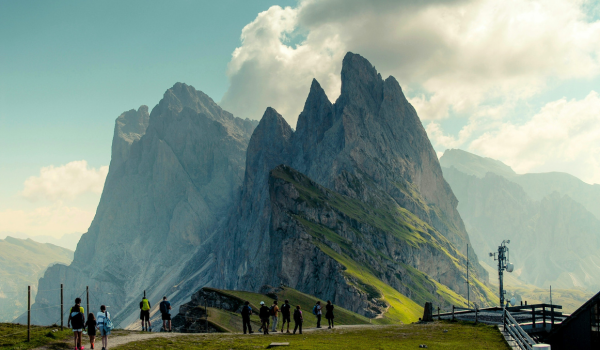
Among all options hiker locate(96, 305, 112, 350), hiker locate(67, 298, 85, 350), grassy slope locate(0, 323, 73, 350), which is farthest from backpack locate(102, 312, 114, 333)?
grassy slope locate(0, 323, 73, 350)

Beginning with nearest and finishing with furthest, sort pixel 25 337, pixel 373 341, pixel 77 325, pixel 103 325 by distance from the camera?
pixel 77 325 < pixel 103 325 < pixel 25 337 < pixel 373 341

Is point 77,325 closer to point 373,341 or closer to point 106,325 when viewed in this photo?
point 106,325

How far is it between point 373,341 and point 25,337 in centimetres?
2398

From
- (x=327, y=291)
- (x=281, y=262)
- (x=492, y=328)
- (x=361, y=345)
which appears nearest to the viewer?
(x=361, y=345)

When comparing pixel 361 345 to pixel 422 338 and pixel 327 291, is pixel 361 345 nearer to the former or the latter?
pixel 422 338

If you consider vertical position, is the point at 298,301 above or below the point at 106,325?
below

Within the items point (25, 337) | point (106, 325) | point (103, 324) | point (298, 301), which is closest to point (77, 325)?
point (103, 324)

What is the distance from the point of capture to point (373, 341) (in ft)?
128

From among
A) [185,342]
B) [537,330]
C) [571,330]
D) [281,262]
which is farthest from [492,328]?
[281,262]

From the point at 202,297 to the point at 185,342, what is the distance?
46.0 meters

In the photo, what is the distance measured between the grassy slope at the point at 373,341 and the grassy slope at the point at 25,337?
506 centimetres

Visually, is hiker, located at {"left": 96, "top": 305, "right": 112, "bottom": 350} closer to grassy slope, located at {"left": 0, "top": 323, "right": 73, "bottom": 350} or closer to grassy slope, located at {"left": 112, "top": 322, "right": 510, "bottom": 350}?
grassy slope, located at {"left": 112, "top": 322, "right": 510, "bottom": 350}

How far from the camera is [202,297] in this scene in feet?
265

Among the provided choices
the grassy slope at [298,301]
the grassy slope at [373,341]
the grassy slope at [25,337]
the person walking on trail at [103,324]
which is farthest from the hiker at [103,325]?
the grassy slope at [298,301]
